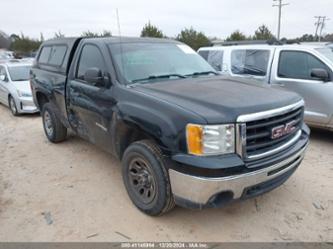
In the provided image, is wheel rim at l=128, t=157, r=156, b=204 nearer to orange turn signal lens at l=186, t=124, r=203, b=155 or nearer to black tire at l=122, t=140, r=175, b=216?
black tire at l=122, t=140, r=175, b=216

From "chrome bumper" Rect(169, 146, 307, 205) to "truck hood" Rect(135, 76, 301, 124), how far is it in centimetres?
50

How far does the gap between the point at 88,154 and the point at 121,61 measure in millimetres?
2125

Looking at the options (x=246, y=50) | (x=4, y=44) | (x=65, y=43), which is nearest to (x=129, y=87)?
(x=65, y=43)

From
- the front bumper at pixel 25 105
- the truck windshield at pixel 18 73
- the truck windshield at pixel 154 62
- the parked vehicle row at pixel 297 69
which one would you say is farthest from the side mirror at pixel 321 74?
the truck windshield at pixel 18 73

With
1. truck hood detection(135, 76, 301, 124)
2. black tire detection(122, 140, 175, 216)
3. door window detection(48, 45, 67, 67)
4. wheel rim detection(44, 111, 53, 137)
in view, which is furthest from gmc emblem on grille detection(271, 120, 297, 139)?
wheel rim detection(44, 111, 53, 137)

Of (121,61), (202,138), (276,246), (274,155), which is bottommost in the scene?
(276,246)

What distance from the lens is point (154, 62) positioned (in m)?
3.82

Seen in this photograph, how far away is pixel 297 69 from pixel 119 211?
4380 mm

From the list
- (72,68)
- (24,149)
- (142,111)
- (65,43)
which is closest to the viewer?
(142,111)

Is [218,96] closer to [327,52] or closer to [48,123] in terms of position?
[327,52]

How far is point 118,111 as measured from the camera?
3281 mm

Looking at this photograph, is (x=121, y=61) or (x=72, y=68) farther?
(x=72, y=68)

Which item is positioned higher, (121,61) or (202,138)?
(121,61)

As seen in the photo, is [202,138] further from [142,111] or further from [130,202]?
[130,202]
